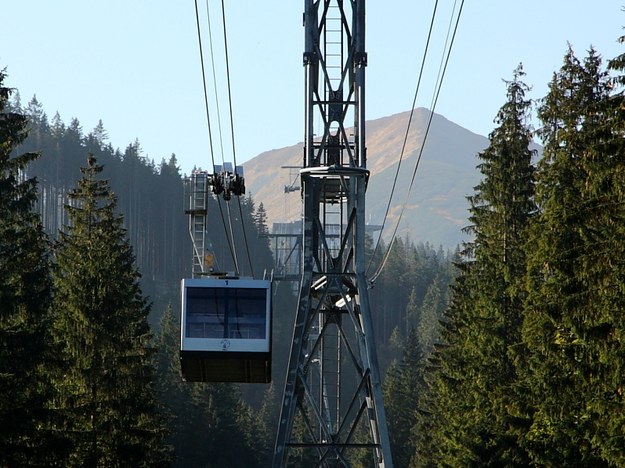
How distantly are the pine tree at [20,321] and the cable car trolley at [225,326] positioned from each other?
4449mm

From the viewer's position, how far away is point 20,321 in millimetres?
36156

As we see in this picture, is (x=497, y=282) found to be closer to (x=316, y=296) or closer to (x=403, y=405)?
(x=316, y=296)

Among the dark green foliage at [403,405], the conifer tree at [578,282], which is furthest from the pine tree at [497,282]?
the dark green foliage at [403,405]

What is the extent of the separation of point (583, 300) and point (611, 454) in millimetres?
2972

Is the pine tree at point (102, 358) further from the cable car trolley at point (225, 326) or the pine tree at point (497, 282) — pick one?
the cable car trolley at point (225, 326)

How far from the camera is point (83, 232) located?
146ft

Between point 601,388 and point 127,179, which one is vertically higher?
point 127,179

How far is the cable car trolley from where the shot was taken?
97.1 feet

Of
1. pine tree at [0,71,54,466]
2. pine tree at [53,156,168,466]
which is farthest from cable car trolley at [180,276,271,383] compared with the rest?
pine tree at [53,156,168,466]

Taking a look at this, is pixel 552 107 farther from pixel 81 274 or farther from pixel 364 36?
pixel 81 274

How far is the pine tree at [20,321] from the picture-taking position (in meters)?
32.3

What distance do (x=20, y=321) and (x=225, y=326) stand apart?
8244 millimetres

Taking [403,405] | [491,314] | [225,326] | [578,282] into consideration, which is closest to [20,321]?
[225,326]

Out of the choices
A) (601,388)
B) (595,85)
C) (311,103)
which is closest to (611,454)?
(601,388)
